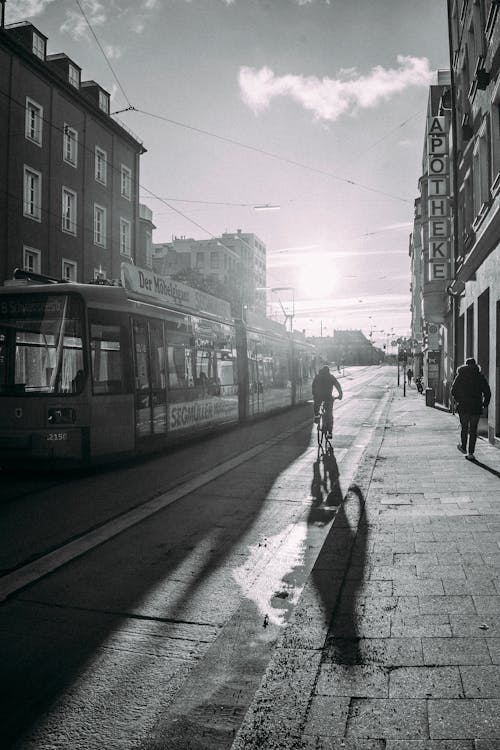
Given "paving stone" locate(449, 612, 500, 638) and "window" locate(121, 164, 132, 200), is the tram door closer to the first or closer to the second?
"paving stone" locate(449, 612, 500, 638)

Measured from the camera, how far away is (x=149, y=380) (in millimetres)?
11117

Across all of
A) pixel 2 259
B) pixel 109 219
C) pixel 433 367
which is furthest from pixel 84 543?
pixel 109 219

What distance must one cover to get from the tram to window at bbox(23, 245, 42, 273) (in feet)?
49.3

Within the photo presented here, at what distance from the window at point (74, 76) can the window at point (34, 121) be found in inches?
132

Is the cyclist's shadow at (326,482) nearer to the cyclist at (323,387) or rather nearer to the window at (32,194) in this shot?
the cyclist at (323,387)

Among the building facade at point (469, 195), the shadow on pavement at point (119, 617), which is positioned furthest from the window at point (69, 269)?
the shadow on pavement at point (119, 617)

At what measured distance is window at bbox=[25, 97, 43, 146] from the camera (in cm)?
2633

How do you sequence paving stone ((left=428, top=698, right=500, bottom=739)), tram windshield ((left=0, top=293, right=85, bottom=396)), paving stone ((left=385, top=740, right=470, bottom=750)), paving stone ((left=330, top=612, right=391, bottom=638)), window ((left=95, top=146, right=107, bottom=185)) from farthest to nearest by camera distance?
window ((left=95, top=146, right=107, bottom=185)) < tram windshield ((left=0, top=293, right=85, bottom=396)) < paving stone ((left=330, top=612, right=391, bottom=638)) < paving stone ((left=428, top=698, right=500, bottom=739)) < paving stone ((left=385, top=740, right=470, bottom=750))

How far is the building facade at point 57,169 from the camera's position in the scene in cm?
2520

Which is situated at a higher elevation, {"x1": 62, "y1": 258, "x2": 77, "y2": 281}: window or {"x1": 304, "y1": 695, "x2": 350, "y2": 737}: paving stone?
{"x1": 62, "y1": 258, "x2": 77, "y2": 281}: window

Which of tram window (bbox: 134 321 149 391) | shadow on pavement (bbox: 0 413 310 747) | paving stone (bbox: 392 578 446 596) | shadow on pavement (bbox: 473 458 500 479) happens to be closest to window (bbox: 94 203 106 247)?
tram window (bbox: 134 321 149 391)

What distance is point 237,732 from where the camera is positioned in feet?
9.02

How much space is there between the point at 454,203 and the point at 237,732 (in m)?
20.2

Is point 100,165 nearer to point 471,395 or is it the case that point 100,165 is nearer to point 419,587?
point 471,395
